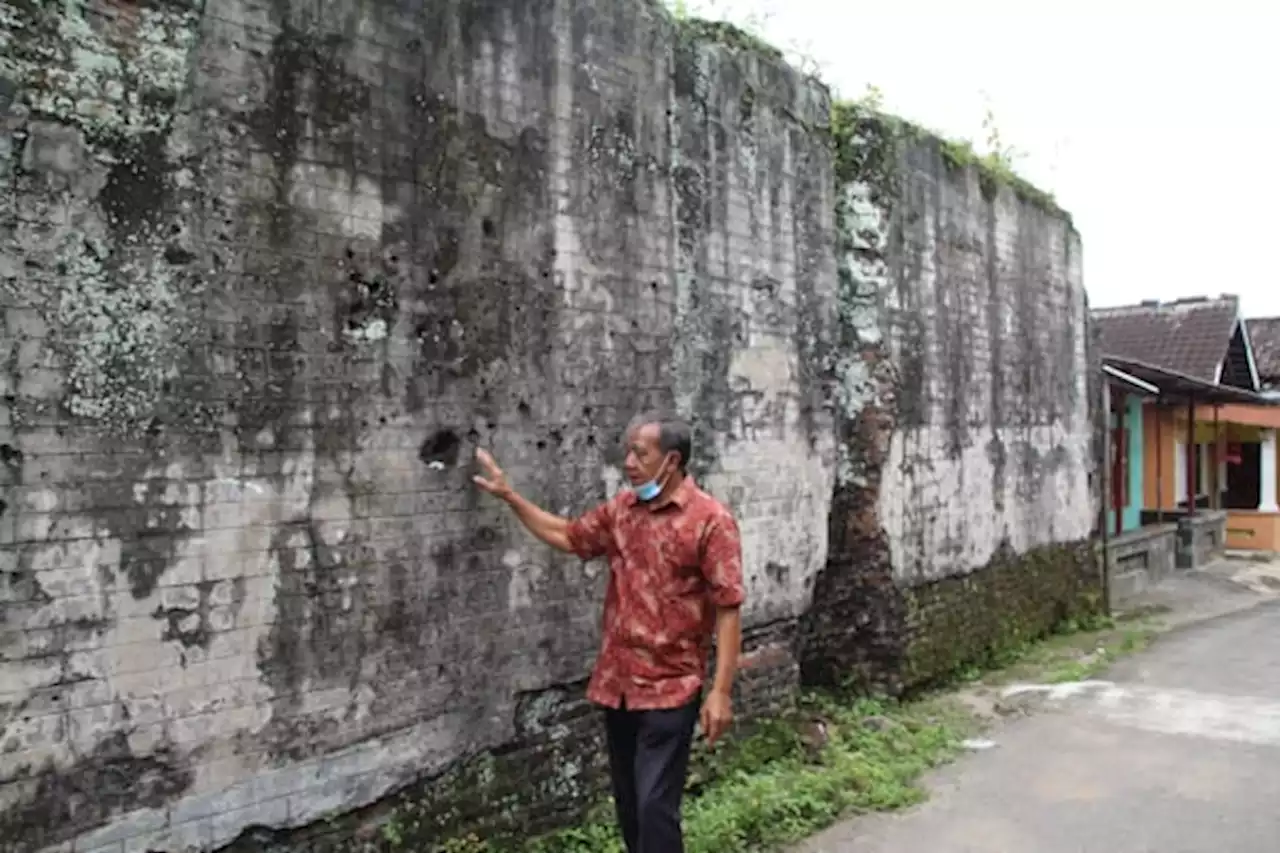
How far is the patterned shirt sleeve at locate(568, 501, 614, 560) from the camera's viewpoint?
4004mm

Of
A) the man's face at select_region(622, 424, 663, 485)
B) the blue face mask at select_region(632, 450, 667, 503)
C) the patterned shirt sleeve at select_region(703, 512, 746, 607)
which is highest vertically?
the man's face at select_region(622, 424, 663, 485)

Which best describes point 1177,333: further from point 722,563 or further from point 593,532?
point 722,563

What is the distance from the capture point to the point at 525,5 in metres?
4.62

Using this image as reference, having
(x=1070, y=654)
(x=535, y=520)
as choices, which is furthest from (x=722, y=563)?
(x=1070, y=654)

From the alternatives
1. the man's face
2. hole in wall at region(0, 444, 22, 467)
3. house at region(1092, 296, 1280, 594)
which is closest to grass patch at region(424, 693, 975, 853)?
the man's face

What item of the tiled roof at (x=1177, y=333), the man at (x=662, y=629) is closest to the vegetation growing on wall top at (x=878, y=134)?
the man at (x=662, y=629)

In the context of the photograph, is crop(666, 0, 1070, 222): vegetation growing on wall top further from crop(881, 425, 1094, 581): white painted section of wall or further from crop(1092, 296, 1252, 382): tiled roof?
crop(1092, 296, 1252, 382): tiled roof

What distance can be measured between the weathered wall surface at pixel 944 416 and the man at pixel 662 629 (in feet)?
11.1

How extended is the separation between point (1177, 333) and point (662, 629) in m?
22.3

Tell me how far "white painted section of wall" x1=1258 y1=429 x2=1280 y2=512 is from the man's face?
2131 centimetres

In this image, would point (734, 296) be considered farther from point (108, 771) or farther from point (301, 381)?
point (108, 771)

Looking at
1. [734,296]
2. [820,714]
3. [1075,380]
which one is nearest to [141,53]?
[734,296]

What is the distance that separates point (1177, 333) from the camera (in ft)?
76.1

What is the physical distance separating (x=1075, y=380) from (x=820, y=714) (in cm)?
524
